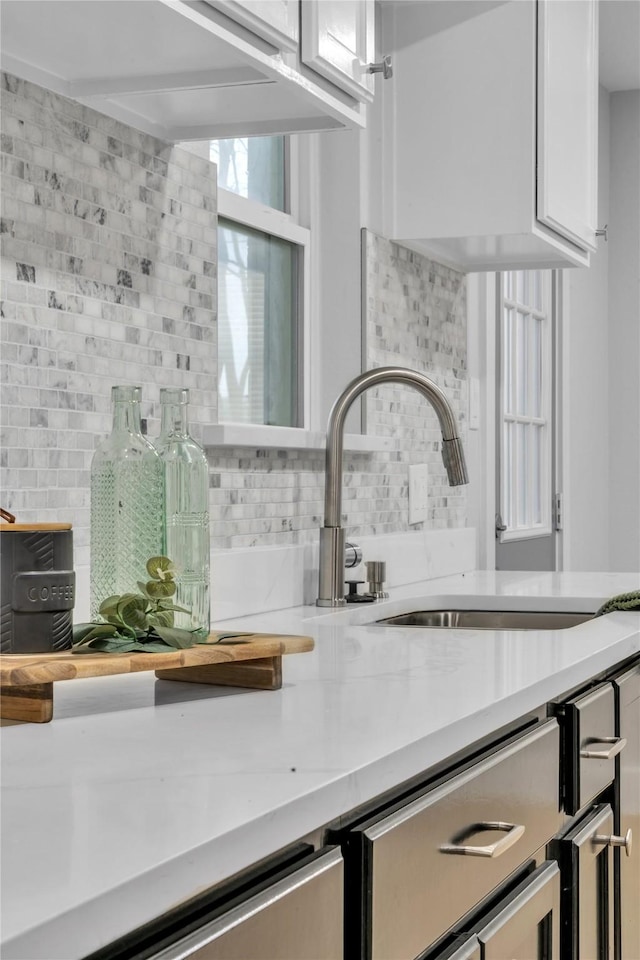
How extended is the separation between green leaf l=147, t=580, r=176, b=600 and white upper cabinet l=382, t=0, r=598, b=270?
151 cm

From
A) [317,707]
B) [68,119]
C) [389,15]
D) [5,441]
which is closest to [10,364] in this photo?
[5,441]

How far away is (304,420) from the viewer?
2.50 metres

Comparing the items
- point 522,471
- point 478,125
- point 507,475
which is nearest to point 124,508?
point 478,125

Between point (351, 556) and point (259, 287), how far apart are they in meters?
0.58

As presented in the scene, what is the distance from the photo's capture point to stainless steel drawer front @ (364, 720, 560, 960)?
3.05 feet

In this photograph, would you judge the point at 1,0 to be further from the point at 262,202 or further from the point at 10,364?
the point at 262,202

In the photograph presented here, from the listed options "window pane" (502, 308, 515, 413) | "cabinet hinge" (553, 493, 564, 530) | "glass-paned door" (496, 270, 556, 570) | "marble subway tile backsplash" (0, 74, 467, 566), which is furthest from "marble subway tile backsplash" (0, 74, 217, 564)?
"cabinet hinge" (553, 493, 564, 530)

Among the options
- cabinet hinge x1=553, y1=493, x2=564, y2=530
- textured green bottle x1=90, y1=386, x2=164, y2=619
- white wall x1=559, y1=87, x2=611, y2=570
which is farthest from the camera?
white wall x1=559, y1=87, x2=611, y2=570

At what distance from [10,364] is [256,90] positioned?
501 millimetres

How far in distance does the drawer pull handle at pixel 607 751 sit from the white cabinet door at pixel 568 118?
127 centimetres

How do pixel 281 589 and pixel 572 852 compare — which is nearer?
pixel 572 852

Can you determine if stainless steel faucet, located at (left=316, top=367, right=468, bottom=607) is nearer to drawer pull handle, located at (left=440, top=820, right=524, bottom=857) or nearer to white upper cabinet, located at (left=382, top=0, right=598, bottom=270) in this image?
white upper cabinet, located at (left=382, top=0, right=598, bottom=270)

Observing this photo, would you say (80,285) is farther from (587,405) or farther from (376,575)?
(587,405)

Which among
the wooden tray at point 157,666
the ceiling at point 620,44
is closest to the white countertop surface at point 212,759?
the wooden tray at point 157,666
